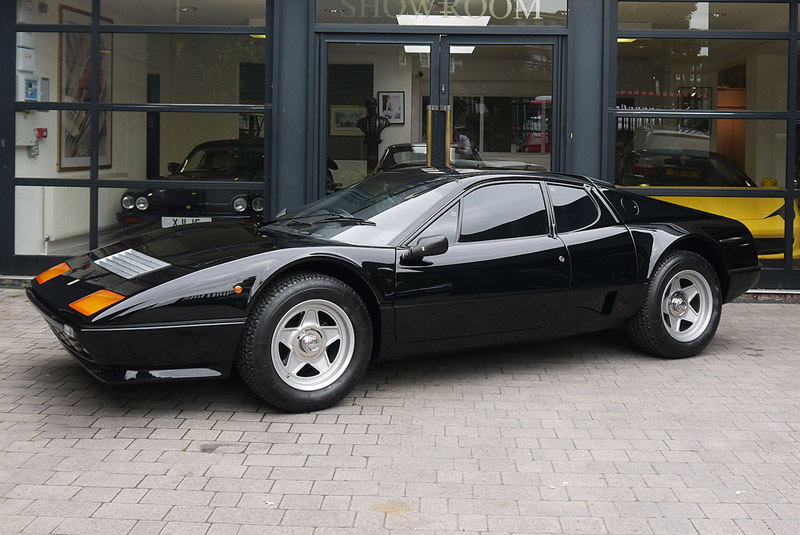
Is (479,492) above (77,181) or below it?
below

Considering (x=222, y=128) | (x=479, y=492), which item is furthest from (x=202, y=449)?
(x=222, y=128)

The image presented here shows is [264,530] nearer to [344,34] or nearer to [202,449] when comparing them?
[202,449]

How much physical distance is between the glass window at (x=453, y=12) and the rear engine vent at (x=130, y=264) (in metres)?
4.47

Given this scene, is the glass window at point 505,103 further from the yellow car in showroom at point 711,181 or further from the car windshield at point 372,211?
the car windshield at point 372,211

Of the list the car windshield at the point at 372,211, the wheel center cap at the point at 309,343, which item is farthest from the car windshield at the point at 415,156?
the wheel center cap at the point at 309,343

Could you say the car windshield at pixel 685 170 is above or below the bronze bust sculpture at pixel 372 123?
below

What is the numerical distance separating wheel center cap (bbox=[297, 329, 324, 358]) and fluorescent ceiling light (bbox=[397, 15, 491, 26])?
5014mm

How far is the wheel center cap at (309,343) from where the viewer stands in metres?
5.20

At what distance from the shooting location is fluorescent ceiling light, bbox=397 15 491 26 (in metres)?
9.33

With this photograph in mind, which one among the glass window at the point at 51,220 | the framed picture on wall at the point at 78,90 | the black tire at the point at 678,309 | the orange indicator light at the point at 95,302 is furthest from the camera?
the glass window at the point at 51,220

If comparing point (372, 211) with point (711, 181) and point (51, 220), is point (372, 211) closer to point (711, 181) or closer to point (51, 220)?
point (711, 181)

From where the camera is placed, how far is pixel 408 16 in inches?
367

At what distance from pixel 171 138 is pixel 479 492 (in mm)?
6588

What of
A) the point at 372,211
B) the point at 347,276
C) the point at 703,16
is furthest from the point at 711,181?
the point at 347,276
